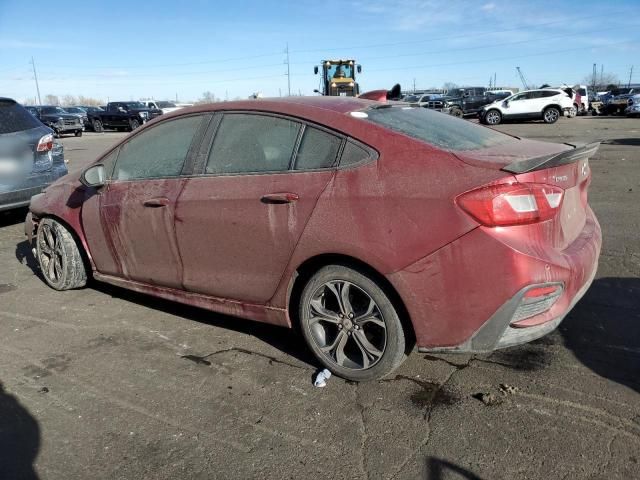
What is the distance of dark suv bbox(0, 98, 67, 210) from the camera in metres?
6.75

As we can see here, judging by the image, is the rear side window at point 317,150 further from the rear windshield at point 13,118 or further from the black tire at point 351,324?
the rear windshield at point 13,118

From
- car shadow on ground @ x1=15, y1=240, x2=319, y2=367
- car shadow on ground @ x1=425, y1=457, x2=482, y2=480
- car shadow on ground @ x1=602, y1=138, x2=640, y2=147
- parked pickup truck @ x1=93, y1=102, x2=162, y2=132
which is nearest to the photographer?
car shadow on ground @ x1=425, y1=457, x2=482, y2=480

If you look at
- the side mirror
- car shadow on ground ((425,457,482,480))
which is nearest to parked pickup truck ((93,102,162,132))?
the side mirror

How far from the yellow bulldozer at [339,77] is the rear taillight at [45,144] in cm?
2036

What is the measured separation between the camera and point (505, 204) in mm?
2586

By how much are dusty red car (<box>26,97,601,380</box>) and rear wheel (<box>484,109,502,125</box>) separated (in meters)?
26.4

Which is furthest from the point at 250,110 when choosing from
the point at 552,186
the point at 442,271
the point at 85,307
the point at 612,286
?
the point at 612,286

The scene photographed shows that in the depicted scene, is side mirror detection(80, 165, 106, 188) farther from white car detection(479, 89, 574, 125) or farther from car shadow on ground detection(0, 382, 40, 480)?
white car detection(479, 89, 574, 125)

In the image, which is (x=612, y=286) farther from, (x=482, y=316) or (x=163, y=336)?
(x=163, y=336)

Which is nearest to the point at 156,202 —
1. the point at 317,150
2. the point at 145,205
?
the point at 145,205

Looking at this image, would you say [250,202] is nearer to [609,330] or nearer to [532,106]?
[609,330]

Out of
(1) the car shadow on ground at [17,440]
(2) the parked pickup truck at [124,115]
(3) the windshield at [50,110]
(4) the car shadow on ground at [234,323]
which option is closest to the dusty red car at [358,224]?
(4) the car shadow on ground at [234,323]

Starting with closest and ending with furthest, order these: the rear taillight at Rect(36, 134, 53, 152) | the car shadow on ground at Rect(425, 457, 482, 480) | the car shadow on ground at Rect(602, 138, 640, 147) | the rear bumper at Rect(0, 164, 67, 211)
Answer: the car shadow on ground at Rect(425, 457, 482, 480)
the rear bumper at Rect(0, 164, 67, 211)
the rear taillight at Rect(36, 134, 53, 152)
the car shadow on ground at Rect(602, 138, 640, 147)

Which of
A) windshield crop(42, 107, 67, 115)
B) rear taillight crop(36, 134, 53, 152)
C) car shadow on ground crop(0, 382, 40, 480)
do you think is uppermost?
windshield crop(42, 107, 67, 115)
